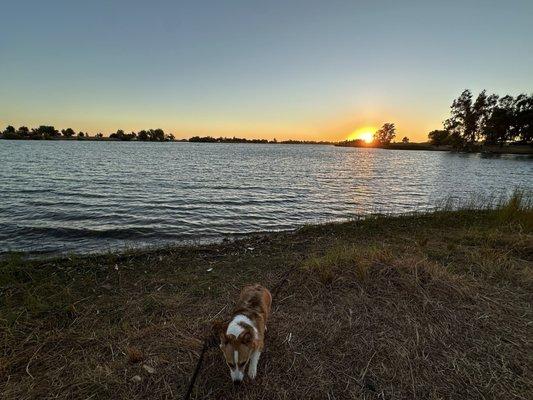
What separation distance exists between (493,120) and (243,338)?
393ft

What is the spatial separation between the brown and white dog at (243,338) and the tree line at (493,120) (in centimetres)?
11706

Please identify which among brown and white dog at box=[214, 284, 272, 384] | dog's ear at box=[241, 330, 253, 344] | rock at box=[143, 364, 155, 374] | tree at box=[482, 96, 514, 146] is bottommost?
rock at box=[143, 364, 155, 374]

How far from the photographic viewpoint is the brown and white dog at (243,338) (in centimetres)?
298

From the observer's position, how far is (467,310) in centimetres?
479

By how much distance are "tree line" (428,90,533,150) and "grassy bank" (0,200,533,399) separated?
111m

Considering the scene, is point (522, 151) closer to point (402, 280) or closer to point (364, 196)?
point (364, 196)

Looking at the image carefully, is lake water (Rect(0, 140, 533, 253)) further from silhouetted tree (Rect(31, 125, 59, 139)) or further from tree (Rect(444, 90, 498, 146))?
silhouetted tree (Rect(31, 125, 59, 139))

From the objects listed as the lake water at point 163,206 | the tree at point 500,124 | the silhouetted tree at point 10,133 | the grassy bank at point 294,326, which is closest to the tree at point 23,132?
the silhouetted tree at point 10,133

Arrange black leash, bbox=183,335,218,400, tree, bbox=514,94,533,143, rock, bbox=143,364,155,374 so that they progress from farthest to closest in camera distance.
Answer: tree, bbox=514,94,533,143
rock, bbox=143,364,155,374
black leash, bbox=183,335,218,400

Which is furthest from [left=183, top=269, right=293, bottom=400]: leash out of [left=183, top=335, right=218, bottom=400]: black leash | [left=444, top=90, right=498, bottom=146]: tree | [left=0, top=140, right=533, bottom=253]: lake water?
[left=444, top=90, right=498, bottom=146]: tree

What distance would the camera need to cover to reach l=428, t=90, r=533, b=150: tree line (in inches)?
3651

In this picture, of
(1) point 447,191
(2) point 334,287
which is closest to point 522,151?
(1) point 447,191

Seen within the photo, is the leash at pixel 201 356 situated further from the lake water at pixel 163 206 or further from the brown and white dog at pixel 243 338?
the lake water at pixel 163 206

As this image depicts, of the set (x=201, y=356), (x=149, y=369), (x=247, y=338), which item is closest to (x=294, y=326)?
(x=201, y=356)
